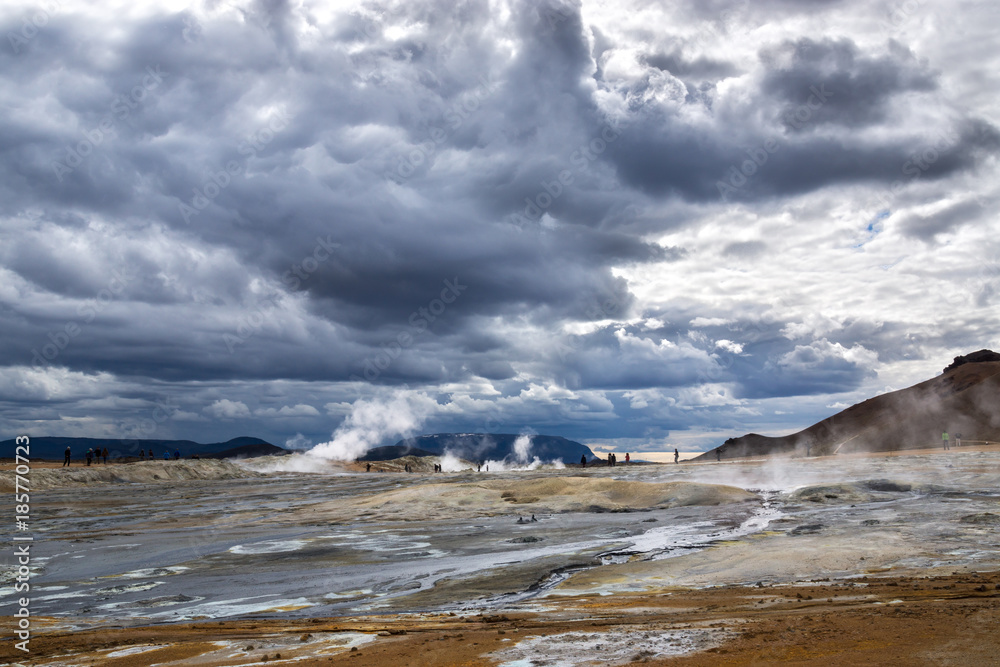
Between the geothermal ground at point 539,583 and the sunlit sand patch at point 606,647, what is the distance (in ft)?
0.17

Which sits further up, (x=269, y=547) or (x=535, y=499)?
(x=535, y=499)

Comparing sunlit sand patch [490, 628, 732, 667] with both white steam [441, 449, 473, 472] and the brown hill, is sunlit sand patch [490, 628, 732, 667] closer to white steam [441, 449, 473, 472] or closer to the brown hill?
the brown hill

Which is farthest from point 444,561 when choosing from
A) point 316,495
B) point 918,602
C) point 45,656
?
point 316,495

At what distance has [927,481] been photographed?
36.2 m

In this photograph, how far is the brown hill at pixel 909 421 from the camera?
100500mm

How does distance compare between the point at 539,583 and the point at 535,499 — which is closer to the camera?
the point at 539,583

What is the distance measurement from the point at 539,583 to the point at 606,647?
590 centimetres

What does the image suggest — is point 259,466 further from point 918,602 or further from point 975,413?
point 975,413

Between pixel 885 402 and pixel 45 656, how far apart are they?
160360mm

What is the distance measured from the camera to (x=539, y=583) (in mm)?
14523

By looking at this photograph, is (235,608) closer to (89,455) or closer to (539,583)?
(539,583)

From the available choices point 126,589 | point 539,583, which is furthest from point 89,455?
point 539,583

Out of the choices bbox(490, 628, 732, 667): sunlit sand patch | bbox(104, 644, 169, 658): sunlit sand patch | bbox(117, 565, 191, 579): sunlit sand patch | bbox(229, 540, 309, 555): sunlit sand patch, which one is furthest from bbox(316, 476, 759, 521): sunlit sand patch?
bbox(490, 628, 732, 667): sunlit sand patch

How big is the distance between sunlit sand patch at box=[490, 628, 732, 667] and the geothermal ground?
0.05m
